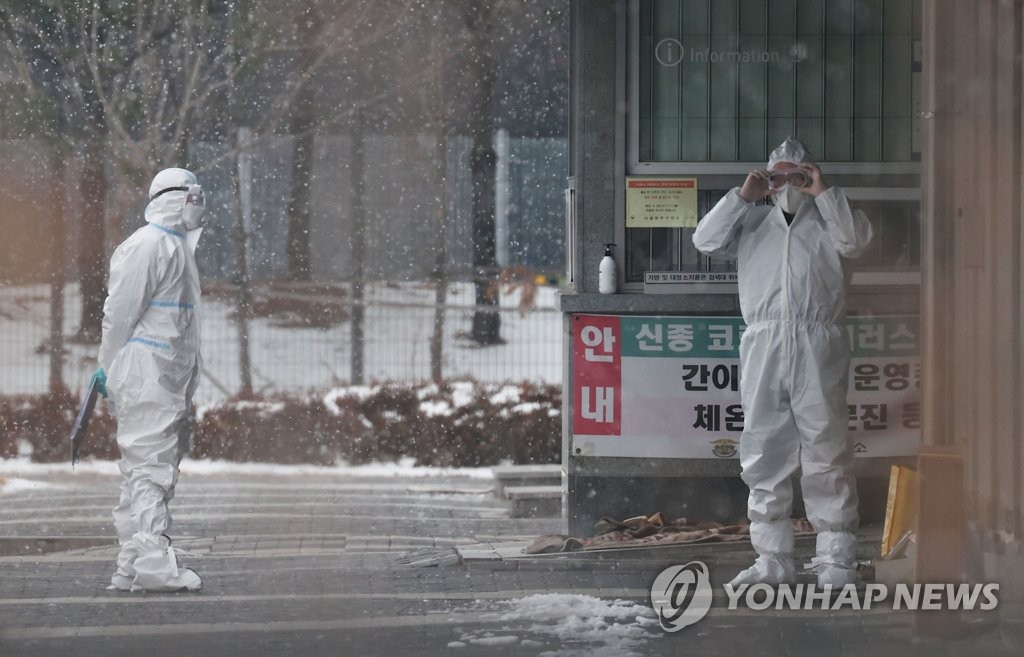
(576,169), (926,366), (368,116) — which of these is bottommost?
(926,366)

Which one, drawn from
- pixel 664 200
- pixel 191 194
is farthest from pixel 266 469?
pixel 664 200

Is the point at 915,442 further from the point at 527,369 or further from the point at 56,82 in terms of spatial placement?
the point at 56,82

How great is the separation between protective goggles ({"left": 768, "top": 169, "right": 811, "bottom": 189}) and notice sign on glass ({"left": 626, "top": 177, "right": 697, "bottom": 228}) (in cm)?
116

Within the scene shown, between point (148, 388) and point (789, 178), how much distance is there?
113 inches

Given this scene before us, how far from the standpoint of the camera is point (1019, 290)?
16.2 feet

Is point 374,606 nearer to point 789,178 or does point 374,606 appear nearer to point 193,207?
point 193,207

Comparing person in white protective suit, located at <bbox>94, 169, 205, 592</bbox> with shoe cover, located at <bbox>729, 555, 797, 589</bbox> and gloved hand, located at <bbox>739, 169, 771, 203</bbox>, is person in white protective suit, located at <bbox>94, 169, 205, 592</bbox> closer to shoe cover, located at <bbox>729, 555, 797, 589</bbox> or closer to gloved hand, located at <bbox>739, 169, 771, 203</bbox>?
shoe cover, located at <bbox>729, 555, 797, 589</bbox>

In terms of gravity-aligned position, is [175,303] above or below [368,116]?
below

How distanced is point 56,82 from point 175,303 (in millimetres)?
7185

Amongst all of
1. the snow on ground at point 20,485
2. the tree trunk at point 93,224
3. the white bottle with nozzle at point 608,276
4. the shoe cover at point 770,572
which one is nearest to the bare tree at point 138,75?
the tree trunk at point 93,224

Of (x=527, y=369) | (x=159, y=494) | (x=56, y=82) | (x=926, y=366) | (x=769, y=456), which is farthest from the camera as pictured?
(x=56, y=82)

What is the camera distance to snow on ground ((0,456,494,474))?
10.7 meters

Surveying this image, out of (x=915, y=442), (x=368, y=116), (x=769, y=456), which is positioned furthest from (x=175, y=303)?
(x=368, y=116)

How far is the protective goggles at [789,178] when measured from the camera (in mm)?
5598
